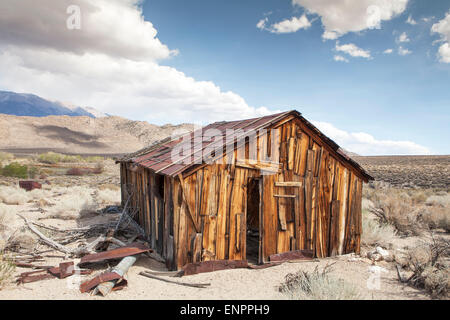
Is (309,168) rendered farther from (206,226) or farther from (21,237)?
(21,237)

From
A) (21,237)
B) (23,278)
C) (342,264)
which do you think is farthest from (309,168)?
(21,237)

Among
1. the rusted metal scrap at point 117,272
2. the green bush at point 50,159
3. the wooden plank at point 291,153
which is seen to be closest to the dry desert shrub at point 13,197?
the rusted metal scrap at point 117,272

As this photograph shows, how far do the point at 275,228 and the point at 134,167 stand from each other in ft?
15.5

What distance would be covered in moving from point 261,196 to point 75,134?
262 feet

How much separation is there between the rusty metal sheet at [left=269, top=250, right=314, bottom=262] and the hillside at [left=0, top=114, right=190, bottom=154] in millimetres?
63665

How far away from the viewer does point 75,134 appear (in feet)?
252

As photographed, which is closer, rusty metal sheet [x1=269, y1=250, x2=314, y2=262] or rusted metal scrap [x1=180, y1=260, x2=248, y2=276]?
rusted metal scrap [x1=180, y1=260, x2=248, y2=276]

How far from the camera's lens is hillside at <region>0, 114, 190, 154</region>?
66.4m

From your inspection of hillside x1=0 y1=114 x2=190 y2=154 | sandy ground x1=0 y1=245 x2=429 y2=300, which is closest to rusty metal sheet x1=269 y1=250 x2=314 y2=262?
sandy ground x1=0 y1=245 x2=429 y2=300

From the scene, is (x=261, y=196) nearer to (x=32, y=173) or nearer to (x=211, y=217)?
(x=211, y=217)

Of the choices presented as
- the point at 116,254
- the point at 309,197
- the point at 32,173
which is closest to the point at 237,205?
the point at 309,197

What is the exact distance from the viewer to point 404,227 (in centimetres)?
1046

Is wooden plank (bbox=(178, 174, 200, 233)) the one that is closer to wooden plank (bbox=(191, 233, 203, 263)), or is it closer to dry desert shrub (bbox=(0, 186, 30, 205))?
wooden plank (bbox=(191, 233, 203, 263))

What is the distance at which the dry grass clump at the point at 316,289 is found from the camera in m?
5.02
